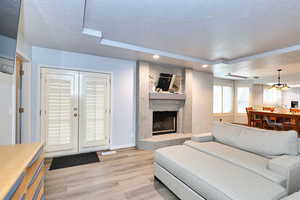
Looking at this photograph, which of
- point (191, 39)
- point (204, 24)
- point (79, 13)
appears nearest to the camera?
point (79, 13)

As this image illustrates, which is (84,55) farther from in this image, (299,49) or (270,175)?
(299,49)

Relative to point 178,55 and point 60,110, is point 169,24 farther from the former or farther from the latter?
point 60,110

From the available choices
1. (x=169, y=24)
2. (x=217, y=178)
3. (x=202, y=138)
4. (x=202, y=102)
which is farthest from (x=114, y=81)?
(x=202, y=102)

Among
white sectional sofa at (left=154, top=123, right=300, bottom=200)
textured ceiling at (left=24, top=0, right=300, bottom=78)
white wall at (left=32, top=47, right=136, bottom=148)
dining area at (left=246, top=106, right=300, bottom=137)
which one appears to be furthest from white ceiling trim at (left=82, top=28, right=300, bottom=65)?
dining area at (left=246, top=106, right=300, bottom=137)

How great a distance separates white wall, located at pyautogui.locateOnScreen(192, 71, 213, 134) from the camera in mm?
5326

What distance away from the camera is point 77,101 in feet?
11.3

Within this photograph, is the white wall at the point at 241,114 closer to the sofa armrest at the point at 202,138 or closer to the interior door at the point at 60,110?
the sofa armrest at the point at 202,138

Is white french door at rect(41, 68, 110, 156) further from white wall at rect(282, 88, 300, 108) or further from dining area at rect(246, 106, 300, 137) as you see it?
white wall at rect(282, 88, 300, 108)

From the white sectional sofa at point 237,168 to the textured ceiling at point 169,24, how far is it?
5.58ft

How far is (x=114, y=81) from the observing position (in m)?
3.83

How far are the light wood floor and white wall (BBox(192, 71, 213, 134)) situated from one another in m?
2.92

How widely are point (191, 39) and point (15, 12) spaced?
8.57ft

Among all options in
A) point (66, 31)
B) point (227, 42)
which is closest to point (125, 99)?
point (66, 31)

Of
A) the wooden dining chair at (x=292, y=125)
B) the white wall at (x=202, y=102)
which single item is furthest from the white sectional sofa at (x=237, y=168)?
the wooden dining chair at (x=292, y=125)
